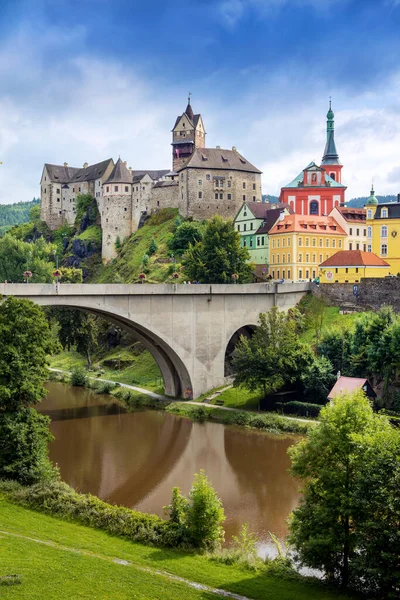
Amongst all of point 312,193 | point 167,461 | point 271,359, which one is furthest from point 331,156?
point 167,461

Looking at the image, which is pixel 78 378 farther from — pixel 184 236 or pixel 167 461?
pixel 184 236

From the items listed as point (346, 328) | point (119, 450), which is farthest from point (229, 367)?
point (119, 450)

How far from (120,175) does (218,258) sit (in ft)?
132

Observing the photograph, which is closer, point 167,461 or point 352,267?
point 167,461

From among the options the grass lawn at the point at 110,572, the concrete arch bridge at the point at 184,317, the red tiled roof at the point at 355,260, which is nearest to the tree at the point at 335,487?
the grass lawn at the point at 110,572

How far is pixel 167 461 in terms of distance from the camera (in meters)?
40.7

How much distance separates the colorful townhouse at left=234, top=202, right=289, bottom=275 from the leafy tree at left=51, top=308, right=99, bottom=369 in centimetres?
2223

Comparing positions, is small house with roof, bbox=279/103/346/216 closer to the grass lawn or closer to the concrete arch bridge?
the concrete arch bridge

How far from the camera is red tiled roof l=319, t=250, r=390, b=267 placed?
2620 inches

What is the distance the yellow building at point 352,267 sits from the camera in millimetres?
66500

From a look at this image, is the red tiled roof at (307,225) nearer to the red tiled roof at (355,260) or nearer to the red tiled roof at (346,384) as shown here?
the red tiled roof at (355,260)

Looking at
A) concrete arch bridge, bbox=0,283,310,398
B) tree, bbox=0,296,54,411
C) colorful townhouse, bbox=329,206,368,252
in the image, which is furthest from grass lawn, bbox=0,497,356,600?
colorful townhouse, bbox=329,206,368,252

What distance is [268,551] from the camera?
2681cm

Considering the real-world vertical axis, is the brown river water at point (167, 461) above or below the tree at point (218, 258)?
below
